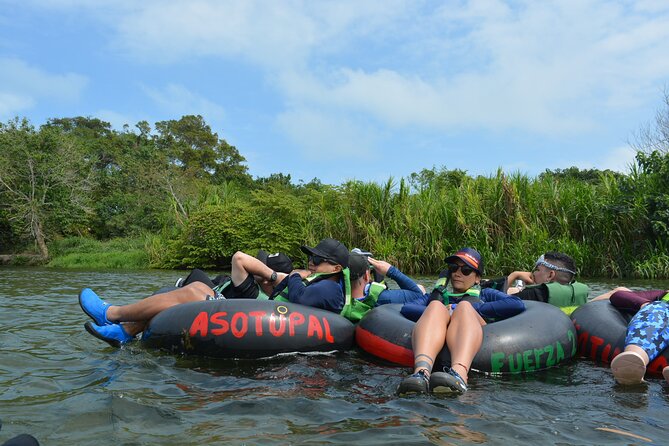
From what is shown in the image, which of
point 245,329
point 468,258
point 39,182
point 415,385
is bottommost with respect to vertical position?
point 415,385

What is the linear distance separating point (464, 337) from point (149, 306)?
2.60 m

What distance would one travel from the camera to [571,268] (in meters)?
5.38

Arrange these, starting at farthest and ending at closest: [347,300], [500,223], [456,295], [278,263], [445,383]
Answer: [500,223], [278,263], [347,300], [456,295], [445,383]

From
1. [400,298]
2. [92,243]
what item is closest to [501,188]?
[400,298]

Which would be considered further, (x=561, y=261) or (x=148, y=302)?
(x=561, y=261)

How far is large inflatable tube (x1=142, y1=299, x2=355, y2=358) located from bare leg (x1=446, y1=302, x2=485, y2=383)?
3.55 feet

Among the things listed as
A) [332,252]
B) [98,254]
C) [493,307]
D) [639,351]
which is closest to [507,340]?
[493,307]

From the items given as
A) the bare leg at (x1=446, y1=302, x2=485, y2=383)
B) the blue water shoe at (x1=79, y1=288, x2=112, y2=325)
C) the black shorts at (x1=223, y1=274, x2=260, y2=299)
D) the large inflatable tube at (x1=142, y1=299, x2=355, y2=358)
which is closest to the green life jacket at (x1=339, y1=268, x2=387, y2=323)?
the large inflatable tube at (x1=142, y1=299, x2=355, y2=358)

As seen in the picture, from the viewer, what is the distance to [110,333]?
178 inches

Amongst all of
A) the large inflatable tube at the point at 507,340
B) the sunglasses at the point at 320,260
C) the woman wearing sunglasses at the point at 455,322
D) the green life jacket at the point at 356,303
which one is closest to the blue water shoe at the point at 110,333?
the sunglasses at the point at 320,260

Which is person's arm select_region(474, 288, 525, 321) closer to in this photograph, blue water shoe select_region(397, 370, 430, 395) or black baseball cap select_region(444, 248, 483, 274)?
black baseball cap select_region(444, 248, 483, 274)

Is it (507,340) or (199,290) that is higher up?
(199,290)

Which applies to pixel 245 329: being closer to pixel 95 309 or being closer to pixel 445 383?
pixel 95 309

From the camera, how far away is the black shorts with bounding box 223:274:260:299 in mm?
5129
